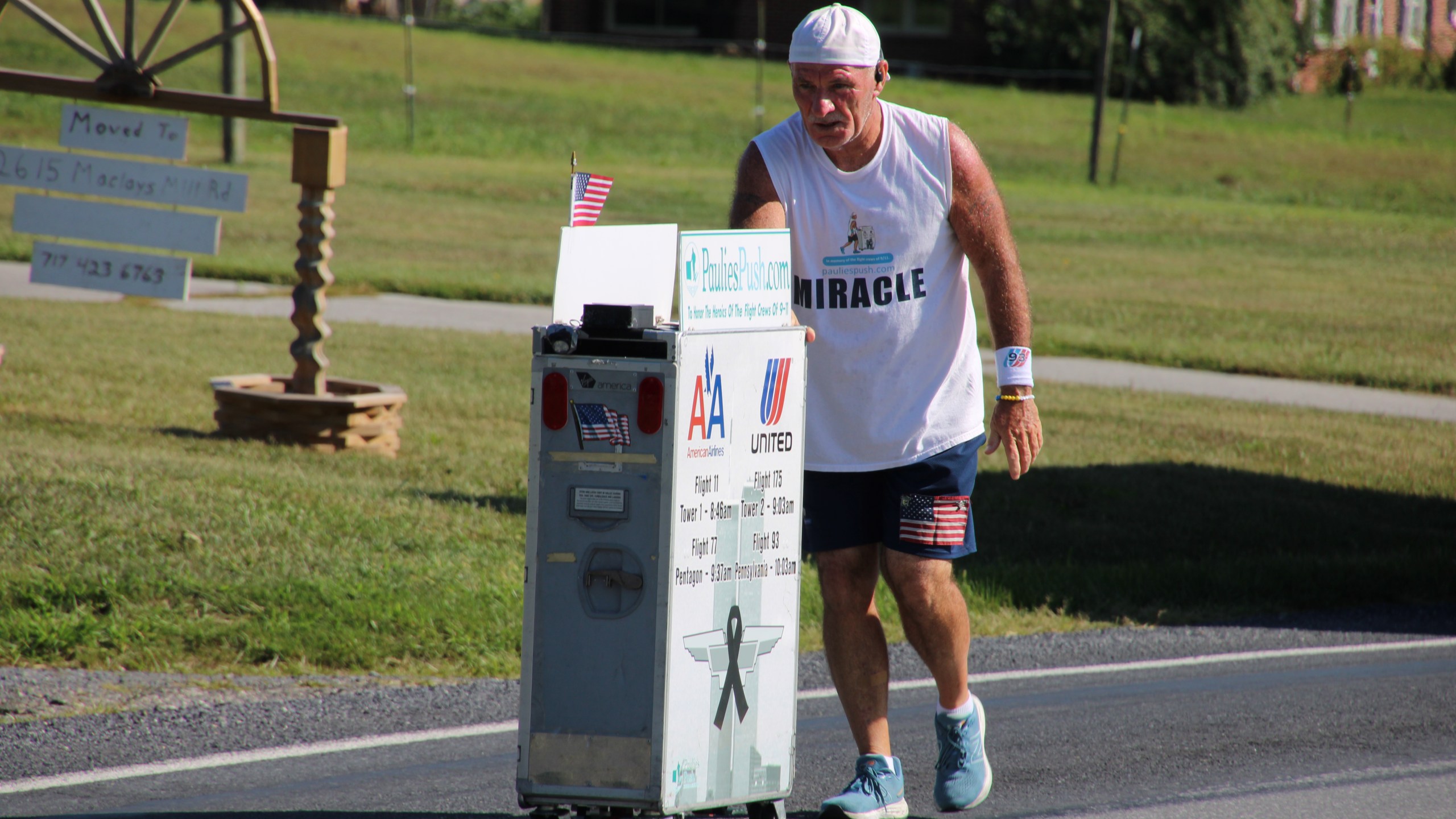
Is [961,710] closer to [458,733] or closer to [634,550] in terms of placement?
[634,550]

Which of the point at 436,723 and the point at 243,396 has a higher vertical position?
→ the point at 243,396

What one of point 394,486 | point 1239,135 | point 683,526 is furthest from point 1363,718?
point 1239,135

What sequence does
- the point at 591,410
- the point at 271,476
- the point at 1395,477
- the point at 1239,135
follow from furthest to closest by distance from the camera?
1. the point at 1239,135
2. the point at 1395,477
3. the point at 271,476
4. the point at 591,410

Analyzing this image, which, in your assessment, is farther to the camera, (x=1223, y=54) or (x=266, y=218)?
(x=1223, y=54)

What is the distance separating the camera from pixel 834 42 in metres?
3.78

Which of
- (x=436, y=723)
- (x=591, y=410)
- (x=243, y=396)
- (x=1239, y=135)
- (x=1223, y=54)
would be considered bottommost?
(x=436, y=723)

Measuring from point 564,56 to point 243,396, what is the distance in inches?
1475

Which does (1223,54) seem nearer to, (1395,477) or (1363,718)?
(1395,477)

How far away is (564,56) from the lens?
44688mm

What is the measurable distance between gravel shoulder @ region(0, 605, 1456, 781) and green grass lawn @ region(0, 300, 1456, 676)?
22 cm

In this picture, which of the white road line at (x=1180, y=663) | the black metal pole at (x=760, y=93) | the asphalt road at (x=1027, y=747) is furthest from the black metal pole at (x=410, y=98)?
the asphalt road at (x=1027, y=747)

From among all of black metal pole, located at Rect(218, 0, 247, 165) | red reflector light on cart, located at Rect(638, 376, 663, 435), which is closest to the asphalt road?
red reflector light on cart, located at Rect(638, 376, 663, 435)

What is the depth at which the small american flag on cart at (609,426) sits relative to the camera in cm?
343

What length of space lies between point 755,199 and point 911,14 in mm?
44858
